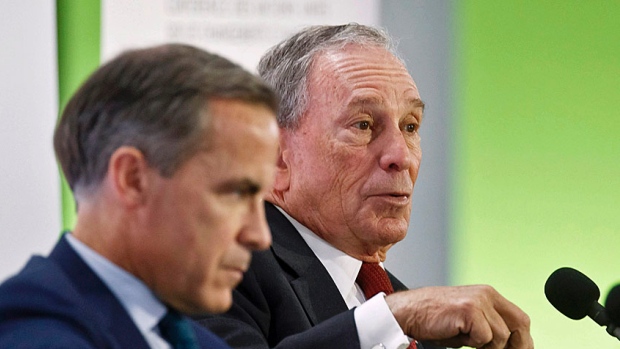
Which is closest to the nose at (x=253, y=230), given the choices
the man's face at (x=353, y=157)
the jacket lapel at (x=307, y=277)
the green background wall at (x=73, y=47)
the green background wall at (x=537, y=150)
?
the jacket lapel at (x=307, y=277)

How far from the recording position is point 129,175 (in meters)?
1.02

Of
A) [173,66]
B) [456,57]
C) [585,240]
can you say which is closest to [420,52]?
[456,57]

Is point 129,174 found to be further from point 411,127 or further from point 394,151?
point 411,127

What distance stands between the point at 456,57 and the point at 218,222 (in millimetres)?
2525

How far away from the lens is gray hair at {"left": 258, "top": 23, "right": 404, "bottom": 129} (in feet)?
6.89

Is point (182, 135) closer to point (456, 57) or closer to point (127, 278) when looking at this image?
point (127, 278)

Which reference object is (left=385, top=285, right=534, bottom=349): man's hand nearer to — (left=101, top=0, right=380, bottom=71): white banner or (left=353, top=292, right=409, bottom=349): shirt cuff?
(left=353, top=292, right=409, bottom=349): shirt cuff

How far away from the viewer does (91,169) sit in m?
1.05

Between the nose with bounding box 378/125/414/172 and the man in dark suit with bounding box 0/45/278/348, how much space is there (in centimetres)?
98

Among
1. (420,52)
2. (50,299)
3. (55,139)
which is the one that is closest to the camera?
(50,299)

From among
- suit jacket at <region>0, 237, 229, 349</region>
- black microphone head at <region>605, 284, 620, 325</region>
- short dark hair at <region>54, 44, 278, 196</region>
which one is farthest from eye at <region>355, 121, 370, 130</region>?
suit jacket at <region>0, 237, 229, 349</region>

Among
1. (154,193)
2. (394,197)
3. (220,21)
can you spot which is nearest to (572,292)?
(394,197)

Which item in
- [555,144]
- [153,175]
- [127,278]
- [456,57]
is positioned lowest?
[555,144]

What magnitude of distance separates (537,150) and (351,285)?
1708mm
